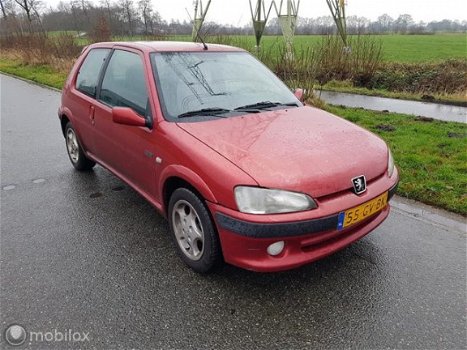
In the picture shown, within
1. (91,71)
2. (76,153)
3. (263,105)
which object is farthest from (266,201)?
(76,153)

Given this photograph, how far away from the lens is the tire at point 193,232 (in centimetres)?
253

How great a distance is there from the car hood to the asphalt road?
0.81 metres

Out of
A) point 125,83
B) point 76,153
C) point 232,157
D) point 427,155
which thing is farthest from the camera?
point 427,155

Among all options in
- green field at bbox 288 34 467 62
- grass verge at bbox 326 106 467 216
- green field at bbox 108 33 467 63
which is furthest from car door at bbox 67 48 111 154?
green field at bbox 288 34 467 62

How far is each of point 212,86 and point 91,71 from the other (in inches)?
71.9

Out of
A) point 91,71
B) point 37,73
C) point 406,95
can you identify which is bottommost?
point 406,95

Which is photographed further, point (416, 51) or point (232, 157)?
point (416, 51)

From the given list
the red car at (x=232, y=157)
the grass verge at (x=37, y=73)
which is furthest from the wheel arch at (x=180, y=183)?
the grass verge at (x=37, y=73)

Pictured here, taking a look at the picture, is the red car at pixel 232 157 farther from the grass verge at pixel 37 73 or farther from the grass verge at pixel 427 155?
the grass verge at pixel 37 73

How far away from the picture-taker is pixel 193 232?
2.74 meters

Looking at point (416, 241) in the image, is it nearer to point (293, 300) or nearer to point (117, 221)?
point (293, 300)

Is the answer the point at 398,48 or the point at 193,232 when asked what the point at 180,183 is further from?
the point at 398,48

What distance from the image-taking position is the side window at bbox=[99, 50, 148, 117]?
3.21m

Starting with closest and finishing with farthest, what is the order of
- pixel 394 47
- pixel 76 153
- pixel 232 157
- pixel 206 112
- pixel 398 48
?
pixel 232 157 < pixel 206 112 < pixel 76 153 < pixel 398 48 < pixel 394 47
